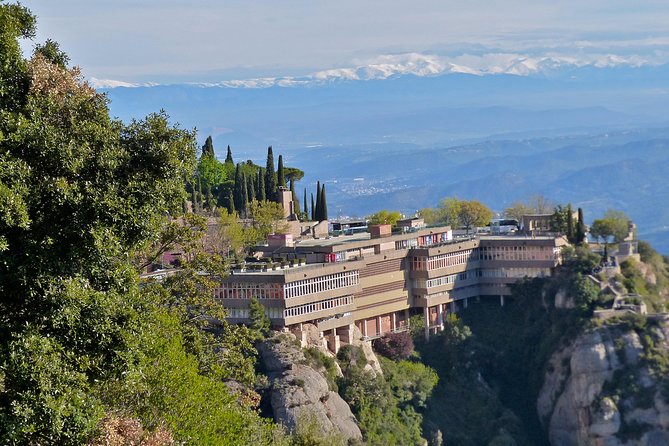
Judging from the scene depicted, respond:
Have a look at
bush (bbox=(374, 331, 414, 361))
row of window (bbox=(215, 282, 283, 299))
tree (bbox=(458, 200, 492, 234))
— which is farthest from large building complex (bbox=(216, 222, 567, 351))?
tree (bbox=(458, 200, 492, 234))

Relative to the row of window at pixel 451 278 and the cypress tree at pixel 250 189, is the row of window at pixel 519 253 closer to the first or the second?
the row of window at pixel 451 278

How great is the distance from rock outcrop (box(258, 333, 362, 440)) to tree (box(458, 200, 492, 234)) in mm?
43176

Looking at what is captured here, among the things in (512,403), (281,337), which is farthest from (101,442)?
(512,403)

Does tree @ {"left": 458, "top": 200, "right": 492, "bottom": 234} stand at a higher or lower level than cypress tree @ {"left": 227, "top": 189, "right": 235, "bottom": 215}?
lower

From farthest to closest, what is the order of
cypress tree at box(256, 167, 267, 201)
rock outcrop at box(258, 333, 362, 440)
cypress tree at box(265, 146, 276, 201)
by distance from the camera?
cypress tree at box(265, 146, 276, 201) < cypress tree at box(256, 167, 267, 201) < rock outcrop at box(258, 333, 362, 440)

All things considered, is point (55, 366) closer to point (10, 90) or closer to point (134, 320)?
point (134, 320)

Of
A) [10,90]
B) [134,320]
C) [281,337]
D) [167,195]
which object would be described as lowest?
[281,337]

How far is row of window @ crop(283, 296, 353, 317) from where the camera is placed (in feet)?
270

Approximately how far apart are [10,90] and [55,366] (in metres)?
6.03

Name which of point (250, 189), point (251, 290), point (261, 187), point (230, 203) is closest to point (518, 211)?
point (261, 187)

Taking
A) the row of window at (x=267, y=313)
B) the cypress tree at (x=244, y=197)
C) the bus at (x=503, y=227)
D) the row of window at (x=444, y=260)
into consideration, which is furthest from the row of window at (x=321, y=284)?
the bus at (x=503, y=227)

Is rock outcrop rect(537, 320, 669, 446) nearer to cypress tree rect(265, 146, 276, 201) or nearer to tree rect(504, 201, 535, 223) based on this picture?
cypress tree rect(265, 146, 276, 201)

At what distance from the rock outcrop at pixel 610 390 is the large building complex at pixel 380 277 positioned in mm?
8442

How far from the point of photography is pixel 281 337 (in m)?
80.3
